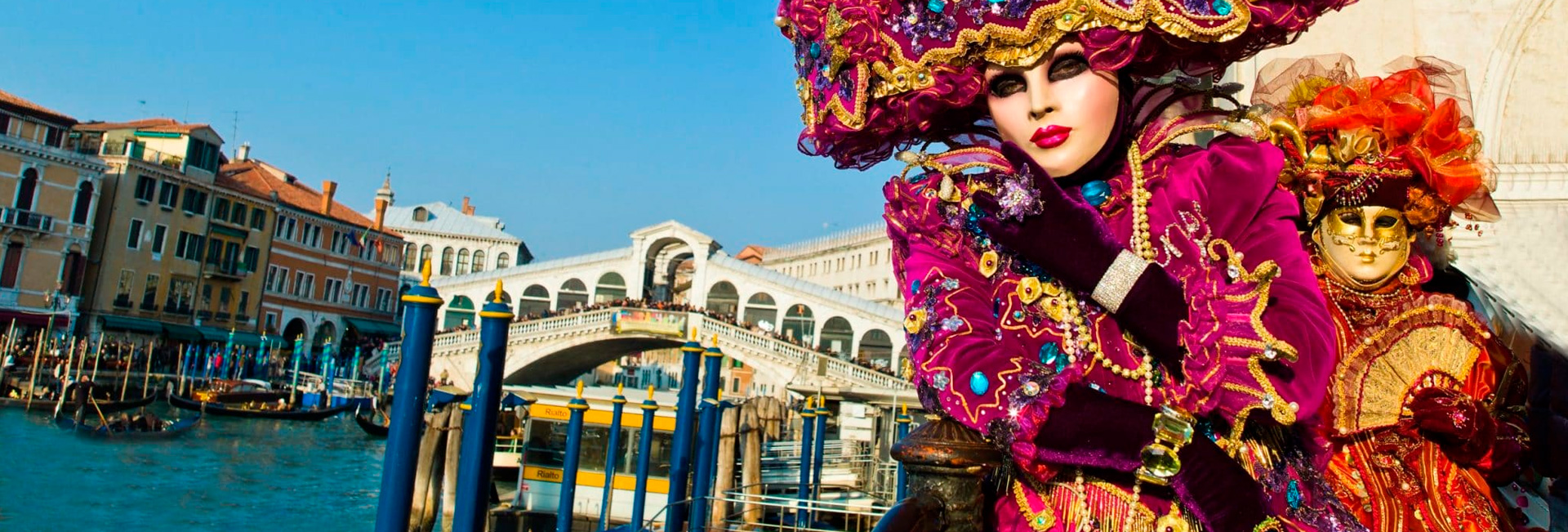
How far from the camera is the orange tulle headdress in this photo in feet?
6.31

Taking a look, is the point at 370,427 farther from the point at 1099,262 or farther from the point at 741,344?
the point at 1099,262

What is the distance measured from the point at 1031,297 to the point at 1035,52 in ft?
1.09

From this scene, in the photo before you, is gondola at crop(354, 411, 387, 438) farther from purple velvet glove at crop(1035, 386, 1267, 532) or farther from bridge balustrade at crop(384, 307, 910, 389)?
purple velvet glove at crop(1035, 386, 1267, 532)

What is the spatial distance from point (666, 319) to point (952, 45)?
23679 mm

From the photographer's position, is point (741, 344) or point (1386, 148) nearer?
point (1386, 148)

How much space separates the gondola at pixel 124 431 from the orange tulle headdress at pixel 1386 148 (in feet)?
62.1

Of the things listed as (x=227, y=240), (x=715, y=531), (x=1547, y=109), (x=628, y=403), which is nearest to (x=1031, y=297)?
(x=1547, y=109)

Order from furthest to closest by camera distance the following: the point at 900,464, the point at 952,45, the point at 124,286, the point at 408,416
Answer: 1. the point at 124,286
2. the point at 900,464
3. the point at 408,416
4. the point at 952,45

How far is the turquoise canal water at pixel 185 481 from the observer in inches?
479

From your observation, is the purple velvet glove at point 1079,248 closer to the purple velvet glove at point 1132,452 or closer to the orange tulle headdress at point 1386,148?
the purple velvet glove at point 1132,452

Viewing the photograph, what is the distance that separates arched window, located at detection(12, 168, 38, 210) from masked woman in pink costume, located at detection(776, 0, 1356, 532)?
25.4 meters

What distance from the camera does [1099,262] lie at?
4.54ft

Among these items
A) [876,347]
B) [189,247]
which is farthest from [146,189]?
[876,347]

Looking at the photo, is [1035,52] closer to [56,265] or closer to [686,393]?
[686,393]
